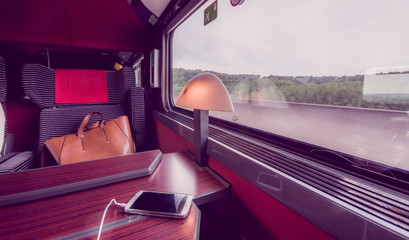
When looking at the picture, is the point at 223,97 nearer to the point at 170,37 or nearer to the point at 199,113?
the point at 199,113

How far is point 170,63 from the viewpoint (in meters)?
2.62

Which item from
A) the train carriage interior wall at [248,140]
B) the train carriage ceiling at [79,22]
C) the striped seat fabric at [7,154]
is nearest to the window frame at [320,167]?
the train carriage interior wall at [248,140]

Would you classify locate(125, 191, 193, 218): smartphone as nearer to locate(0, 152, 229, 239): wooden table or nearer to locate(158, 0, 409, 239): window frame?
locate(0, 152, 229, 239): wooden table

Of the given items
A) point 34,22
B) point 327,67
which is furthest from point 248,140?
point 34,22

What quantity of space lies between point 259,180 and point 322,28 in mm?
850

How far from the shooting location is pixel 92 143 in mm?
1415

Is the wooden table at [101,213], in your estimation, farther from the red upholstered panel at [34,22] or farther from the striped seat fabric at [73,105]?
the red upholstered panel at [34,22]

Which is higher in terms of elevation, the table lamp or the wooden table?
the table lamp

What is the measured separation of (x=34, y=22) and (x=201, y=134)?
8.34 ft

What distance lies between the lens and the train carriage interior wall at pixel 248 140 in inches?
23.1

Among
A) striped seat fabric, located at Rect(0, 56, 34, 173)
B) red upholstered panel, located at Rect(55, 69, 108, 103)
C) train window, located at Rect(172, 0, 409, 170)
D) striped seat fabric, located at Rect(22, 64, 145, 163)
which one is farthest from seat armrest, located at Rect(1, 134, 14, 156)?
→ train window, located at Rect(172, 0, 409, 170)

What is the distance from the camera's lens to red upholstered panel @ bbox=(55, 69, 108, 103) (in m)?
1.76

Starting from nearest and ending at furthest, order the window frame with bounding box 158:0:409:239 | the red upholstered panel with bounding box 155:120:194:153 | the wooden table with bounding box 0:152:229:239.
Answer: the window frame with bounding box 158:0:409:239 → the wooden table with bounding box 0:152:229:239 → the red upholstered panel with bounding box 155:120:194:153

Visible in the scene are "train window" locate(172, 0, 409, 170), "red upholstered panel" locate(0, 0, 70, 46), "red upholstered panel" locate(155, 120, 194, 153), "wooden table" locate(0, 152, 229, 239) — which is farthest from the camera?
"red upholstered panel" locate(0, 0, 70, 46)
